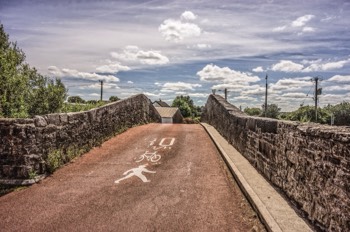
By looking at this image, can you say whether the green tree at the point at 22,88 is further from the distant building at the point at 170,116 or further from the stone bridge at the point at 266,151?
the distant building at the point at 170,116

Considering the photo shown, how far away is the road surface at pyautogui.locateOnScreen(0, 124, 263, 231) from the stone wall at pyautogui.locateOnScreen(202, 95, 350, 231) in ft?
2.91

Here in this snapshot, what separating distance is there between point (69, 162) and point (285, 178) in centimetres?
609

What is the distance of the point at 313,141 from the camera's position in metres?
4.49

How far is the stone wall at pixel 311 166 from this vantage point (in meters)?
3.63

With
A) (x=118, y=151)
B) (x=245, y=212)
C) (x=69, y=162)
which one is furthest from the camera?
(x=118, y=151)

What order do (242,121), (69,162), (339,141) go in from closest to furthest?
1. (339,141)
2. (69,162)
3. (242,121)

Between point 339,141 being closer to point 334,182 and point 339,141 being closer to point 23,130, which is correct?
point 334,182

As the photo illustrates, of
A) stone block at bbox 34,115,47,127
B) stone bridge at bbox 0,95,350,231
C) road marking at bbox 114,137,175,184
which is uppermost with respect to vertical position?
stone block at bbox 34,115,47,127

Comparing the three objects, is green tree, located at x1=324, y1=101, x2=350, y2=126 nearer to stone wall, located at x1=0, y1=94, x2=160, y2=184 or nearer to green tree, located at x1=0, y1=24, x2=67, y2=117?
green tree, located at x1=0, y1=24, x2=67, y2=117

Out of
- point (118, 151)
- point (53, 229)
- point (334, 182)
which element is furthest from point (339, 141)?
Result: point (118, 151)

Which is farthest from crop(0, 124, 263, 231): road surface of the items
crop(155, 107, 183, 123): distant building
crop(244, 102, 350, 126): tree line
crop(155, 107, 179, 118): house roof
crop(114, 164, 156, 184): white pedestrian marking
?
crop(155, 107, 179, 118): house roof

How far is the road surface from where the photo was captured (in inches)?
191

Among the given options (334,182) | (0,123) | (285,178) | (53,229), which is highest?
(0,123)

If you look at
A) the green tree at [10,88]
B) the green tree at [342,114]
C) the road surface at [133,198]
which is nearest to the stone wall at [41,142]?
the road surface at [133,198]
